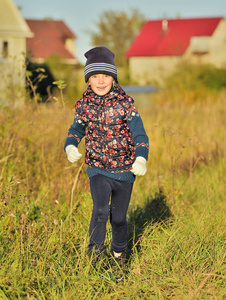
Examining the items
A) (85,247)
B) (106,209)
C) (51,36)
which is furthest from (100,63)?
(51,36)

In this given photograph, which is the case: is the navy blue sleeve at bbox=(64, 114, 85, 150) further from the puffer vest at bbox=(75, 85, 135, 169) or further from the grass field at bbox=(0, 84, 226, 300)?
the grass field at bbox=(0, 84, 226, 300)

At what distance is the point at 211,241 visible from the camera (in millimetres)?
3432

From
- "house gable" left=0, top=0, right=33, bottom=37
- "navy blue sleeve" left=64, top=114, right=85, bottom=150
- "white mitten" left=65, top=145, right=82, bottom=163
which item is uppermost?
"house gable" left=0, top=0, right=33, bottom=37

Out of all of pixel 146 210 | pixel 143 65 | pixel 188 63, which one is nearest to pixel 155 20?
pixel 143 65

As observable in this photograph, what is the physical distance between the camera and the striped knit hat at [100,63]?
323 centimetres

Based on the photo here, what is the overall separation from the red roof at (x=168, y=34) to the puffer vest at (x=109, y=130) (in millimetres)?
38771

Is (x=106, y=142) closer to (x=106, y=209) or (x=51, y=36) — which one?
(x=106, y=209)

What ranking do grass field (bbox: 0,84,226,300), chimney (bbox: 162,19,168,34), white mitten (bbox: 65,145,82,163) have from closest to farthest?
grass field (bbox: 0,84,226,300), white mitten (bbox: 65,145,82,163), chimney (bbox: 162,19,168,34)

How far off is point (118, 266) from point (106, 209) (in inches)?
15.2

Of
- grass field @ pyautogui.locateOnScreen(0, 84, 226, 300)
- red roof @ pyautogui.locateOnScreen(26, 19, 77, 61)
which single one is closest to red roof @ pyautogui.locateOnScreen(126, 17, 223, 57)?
red roof @ pyautogui.locateOnScreen(26, 19, 77, 61)

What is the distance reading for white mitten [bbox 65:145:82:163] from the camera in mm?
3100

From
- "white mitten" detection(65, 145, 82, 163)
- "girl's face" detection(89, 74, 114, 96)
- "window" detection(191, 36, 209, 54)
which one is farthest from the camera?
"window" detection(191, 36, 209, 54)

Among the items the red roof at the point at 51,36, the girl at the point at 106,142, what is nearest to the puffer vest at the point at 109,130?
the girl at the point at 106,142

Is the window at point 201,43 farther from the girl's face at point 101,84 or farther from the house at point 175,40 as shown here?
the girl's face at point 101,84
